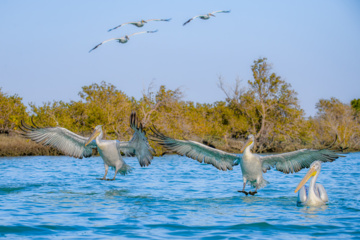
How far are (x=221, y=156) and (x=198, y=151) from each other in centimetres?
51

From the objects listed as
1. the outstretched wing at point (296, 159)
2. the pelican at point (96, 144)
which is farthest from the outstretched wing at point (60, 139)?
the outstretched wing at point (296, 159)

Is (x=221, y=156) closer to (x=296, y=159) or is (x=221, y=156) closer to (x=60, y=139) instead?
(x=296, y=159)

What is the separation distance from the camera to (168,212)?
8633 mm

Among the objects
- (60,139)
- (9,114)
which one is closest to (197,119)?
(9,114)

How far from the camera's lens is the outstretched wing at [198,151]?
33.9 ft

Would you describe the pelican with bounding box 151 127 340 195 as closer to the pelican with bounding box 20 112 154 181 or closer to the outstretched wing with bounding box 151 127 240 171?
the outstretched wing with bounding box 151 127 240 171

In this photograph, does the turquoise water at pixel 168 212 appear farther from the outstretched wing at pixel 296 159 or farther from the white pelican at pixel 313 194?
the outstretched wing at pixel 296 159

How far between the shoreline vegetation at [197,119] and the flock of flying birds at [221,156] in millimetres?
15750

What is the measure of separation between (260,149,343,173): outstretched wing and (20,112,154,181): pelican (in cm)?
287

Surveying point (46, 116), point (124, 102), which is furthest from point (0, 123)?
point (124, 102)

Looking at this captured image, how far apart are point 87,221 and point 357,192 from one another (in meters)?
6.71

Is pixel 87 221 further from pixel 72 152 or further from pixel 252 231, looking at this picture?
pixel 72 152

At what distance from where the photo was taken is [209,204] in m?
9.55

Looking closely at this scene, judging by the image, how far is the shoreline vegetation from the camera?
101ft
